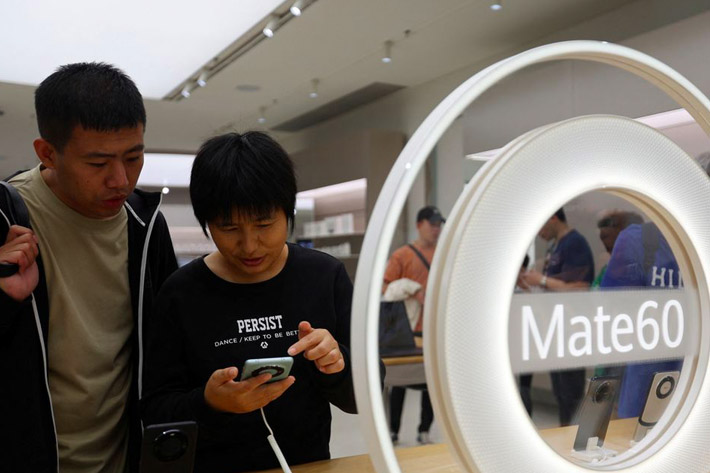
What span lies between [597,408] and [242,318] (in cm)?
64

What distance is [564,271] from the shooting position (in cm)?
90

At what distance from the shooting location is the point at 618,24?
475 cm

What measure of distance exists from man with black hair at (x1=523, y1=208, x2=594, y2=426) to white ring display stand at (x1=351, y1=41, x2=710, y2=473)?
0.05 metres

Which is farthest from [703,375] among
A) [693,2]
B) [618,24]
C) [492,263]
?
[618,24]

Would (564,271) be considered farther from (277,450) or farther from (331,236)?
(331,236)

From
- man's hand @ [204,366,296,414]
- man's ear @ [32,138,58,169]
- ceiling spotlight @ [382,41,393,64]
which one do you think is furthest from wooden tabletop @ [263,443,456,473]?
ceiling spotlight @ [382,41,393,64]

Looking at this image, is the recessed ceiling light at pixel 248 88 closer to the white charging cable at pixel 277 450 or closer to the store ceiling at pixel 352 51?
the store ceiling at pixel 352 51

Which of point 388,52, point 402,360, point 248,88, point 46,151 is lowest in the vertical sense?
point 402,360

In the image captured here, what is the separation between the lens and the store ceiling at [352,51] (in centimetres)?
482

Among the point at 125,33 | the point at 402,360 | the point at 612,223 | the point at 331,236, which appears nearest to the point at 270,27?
the point at 125,33

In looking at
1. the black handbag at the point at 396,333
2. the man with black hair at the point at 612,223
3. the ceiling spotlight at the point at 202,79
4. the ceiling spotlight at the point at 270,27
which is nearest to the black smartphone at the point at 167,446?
the man with black hair at the point at 612,223

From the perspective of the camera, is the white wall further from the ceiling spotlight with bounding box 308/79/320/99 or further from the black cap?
the black cap

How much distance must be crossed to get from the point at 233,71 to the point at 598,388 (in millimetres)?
5992

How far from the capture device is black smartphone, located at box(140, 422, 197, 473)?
3.13 ft
